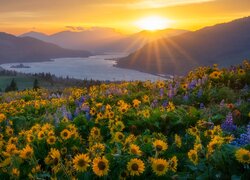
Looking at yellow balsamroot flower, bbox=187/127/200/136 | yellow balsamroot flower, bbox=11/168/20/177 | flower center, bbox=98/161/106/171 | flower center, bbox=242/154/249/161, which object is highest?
flower center, bbox=242/154/249/161

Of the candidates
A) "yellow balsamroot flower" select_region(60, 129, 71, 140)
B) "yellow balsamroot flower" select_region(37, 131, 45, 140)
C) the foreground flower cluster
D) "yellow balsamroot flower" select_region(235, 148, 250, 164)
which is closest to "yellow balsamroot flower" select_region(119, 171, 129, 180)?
the foreground flower cluster

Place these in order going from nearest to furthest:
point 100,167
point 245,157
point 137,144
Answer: point 245,157
point 100,167
point 137,144

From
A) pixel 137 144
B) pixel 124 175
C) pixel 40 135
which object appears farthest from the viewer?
pixel 40 135

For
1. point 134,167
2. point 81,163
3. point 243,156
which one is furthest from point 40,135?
point 243,156

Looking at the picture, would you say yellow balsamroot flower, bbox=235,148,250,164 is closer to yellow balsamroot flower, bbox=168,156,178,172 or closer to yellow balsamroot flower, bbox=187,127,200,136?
yellow balsamroot flower, bbox=168,156,178,172

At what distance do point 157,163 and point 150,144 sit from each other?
72 centimetres

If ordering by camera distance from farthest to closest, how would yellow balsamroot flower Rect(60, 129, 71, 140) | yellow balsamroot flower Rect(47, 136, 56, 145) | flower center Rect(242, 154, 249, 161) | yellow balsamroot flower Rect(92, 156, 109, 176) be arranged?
yellow balsamroot flower Rect(60, 129, 71, 140) → yellow balsamroot flower Rect(47, 136, 56, 145) → yellow balsamroot flower Rect(92, 156, 109, 176) → flower center Rect(242, 154, 249, 161)

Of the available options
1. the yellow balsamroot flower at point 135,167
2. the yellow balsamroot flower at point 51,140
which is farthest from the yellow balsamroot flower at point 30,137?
the yellow balsamroot flower at point 135,167

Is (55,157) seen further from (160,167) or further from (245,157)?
(245,157)

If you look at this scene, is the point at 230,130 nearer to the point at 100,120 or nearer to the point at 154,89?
the point at 100,120

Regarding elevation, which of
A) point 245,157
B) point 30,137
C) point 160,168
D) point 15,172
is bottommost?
point 15,172

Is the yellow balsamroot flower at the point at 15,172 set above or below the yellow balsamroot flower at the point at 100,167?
below

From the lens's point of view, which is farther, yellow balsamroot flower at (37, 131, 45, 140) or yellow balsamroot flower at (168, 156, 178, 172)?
yellow balsamroot flower at (37, 131, 45, 140)

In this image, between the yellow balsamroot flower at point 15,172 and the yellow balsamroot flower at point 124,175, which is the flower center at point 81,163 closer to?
the yellow balsamroot flower at point 124,175
